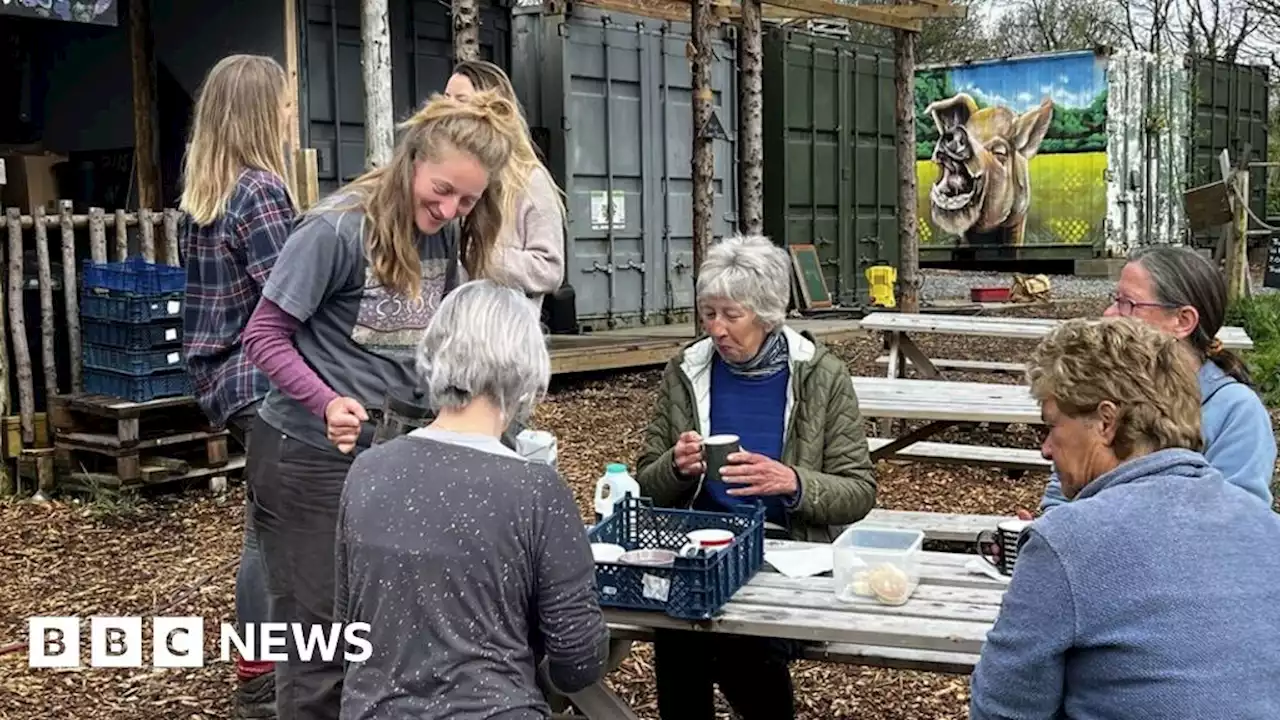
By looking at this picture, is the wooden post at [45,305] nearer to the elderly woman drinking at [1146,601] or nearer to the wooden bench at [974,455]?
the wooden bench at [974,455]

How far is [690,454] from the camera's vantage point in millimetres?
3445

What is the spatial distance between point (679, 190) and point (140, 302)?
6.38 metres

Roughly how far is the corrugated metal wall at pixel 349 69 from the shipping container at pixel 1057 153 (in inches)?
474

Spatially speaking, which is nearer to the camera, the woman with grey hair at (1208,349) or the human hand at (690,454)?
the woman with grey hair at (1208,349)

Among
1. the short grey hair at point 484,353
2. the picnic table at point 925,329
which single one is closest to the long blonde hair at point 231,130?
the short grey hair at point 484,353

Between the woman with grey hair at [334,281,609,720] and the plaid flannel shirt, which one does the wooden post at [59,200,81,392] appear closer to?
the plaid flannel shirt

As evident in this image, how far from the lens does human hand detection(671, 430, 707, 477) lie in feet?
11.3

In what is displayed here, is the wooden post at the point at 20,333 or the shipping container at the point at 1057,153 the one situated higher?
the shipping container at the point at 1057,153

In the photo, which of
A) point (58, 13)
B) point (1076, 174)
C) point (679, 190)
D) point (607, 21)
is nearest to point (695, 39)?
point (607, 21)

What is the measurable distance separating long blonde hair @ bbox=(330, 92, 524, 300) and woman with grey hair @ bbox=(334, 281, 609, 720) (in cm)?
63

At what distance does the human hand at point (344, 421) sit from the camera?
115 inches

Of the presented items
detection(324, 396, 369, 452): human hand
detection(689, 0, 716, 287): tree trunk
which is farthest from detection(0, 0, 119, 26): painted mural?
detection(324, 396, 369, 452): human hand

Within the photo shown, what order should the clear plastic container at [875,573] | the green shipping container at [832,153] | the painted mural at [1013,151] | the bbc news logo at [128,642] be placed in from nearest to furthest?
the clear plastic container at [875,573]
the bbc news logo at [128,642]
the green shipping container at [832,153]
the painted mural at [1013,151]

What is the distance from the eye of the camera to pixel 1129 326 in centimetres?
216
